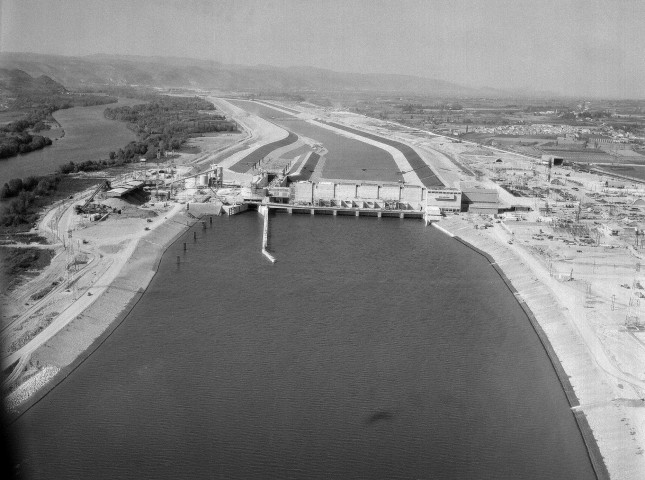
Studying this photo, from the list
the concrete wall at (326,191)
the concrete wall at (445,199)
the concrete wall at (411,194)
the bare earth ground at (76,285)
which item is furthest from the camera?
the concrete wall at (326,191)

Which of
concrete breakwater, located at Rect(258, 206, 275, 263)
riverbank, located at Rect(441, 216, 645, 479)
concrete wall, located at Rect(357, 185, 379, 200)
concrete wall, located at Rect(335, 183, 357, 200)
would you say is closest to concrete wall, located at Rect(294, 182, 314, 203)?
concrete wall, located at Rect(335, 183, 357, 200)

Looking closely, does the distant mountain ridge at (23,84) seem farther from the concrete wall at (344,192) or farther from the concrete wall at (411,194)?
the concrete wall at (411,194)

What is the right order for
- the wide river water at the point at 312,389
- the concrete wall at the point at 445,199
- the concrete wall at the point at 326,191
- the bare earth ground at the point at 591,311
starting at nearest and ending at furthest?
1. the wide river water at the point at 312,389
2. the bare earth ground at the point at 591,311
3. the concrete wall at the point at 445,199
4. the concrete wall at the point at 326,191

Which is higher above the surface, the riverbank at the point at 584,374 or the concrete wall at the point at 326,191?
the concrete wall at the point at 326,191

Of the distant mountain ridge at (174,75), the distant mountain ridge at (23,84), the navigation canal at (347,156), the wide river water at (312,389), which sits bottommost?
the wide river water at (312,389)

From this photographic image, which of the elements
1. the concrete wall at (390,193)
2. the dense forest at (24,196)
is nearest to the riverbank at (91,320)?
the dense forest at (24,196)

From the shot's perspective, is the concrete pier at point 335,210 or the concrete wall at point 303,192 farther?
the concrete wall at point 303,192

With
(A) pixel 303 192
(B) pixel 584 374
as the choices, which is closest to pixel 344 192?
(A) pixel 303 192

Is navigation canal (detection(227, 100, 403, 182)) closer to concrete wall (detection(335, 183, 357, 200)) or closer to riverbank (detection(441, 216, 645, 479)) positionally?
concrete wall (detection(335, 183, 357, 200))
